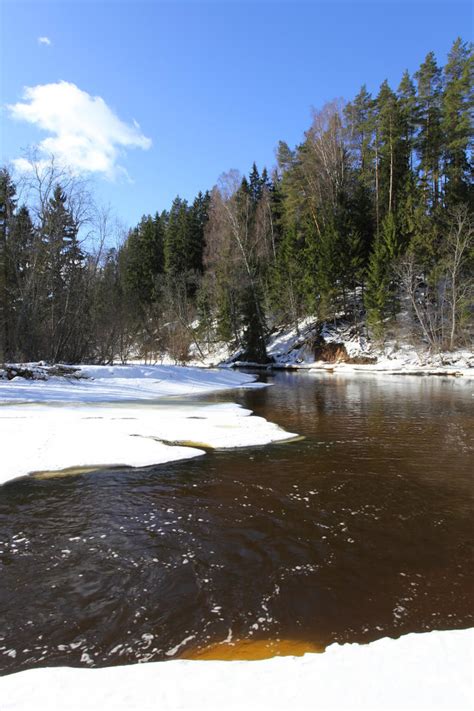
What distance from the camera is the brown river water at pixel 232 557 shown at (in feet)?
11.8

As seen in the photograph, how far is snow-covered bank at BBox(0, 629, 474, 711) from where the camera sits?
2.53 meters

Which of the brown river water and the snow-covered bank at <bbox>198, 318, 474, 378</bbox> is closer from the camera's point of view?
the brown river water

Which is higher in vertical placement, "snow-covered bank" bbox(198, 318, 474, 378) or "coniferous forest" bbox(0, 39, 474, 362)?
"coniferous forest" bbox(0, 39, 474, 362)

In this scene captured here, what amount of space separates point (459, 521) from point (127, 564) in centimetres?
449

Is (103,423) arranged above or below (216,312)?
below

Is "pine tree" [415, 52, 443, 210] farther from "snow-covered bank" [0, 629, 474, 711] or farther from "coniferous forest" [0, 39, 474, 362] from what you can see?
"snow-covered bank" [0, 629, 474, 711]

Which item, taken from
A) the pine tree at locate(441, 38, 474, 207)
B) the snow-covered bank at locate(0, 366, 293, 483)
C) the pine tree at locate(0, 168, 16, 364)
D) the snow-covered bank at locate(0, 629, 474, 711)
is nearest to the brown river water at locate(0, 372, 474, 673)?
the snow-covered bank at locate(0, 629, 474, 711)

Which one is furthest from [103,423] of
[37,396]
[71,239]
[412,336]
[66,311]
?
[412,336]

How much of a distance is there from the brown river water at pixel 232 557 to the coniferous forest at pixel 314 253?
2107cm

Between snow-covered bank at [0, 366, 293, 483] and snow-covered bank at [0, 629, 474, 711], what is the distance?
18.3 feet

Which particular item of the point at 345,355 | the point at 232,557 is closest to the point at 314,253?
the point at 345,355

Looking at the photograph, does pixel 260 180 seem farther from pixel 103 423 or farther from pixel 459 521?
pixel 459 521

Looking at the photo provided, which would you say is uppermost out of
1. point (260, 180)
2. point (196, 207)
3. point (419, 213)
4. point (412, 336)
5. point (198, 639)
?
point (260, 180)

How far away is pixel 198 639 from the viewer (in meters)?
3.53
